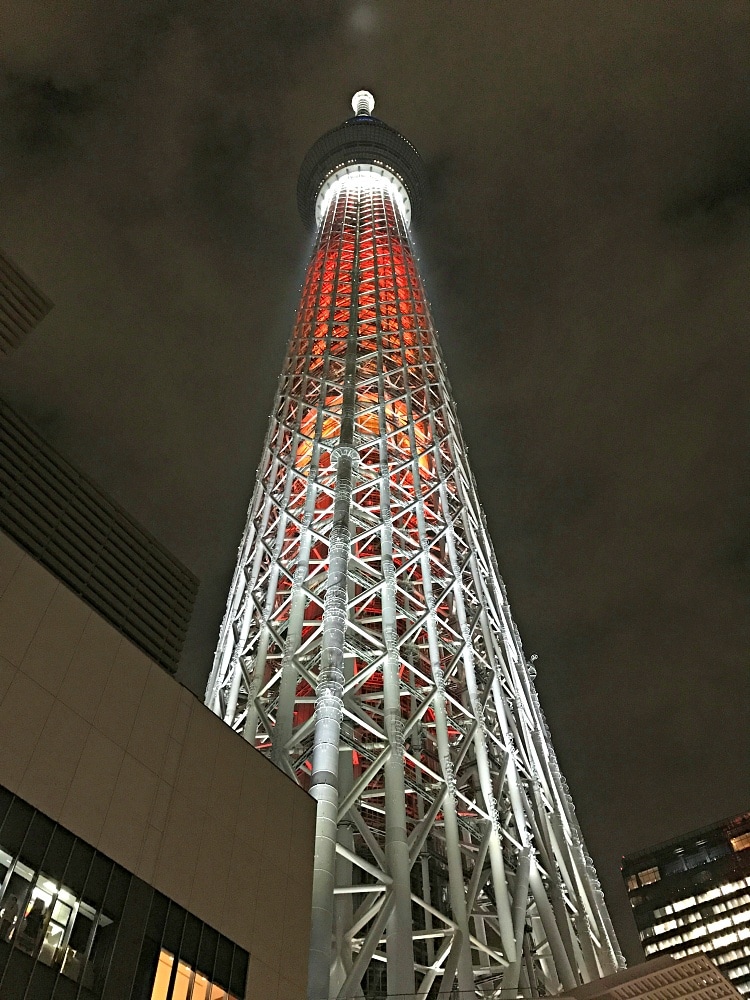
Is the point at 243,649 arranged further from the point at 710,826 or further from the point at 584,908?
the point at 710,826

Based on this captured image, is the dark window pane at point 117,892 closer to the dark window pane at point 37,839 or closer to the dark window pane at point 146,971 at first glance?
the dark window pane at point 146,971

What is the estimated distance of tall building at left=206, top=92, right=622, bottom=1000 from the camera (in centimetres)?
2416

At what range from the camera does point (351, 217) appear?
240 feet

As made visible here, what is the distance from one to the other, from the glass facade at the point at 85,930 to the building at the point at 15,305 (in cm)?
4340

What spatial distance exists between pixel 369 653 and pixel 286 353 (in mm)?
31266

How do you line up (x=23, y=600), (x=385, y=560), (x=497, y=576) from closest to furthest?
(x=23, y=600)
(x=385, y=560)
(x=497, y=576)

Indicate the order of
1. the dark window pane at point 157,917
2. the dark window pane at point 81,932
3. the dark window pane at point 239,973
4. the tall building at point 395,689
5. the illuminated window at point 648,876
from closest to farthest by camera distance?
the dark window pane at point 81,932
the dark window pane at point 157,917
the dark window pane at point 239,973
the tall building at point 395,689
the illuminated window at point 648,876

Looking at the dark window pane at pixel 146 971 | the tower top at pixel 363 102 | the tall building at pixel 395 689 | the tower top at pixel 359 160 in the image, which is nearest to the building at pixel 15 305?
the tall building at pixel 395 689

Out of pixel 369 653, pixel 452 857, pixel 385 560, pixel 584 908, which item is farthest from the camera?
pixel 385 560

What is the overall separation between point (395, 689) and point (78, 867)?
12.6 m

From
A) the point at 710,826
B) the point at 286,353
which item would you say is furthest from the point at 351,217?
the point at 710,826

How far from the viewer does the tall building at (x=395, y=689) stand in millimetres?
24156

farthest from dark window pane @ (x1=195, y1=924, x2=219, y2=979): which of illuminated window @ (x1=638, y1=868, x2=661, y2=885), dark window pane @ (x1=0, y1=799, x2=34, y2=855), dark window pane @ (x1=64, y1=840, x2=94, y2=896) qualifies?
illuminated window @ (x1=638, y1=868, x2=661, y2=885)

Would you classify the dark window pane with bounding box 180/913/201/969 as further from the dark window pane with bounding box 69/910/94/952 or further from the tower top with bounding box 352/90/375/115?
the tower top with bounding box 352/90/375/115
